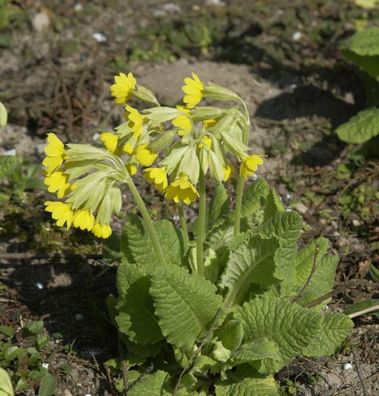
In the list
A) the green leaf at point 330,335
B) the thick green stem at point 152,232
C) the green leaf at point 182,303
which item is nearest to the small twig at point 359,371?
the green leaf at point 330,335

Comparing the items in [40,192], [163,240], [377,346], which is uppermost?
[163,240]

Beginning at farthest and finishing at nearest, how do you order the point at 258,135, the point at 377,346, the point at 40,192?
1. the point at 258,135
2. the point at 40,192
3. the point at 377,346

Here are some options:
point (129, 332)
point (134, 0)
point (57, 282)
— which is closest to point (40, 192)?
point (57, 282)

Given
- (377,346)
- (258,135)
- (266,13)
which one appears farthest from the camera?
(266,13)

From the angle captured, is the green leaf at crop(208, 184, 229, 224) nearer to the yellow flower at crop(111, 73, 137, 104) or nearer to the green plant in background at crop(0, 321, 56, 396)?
the yellow flower at crop(111, 73, 137, 104)

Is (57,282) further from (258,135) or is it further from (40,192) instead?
(258,135)

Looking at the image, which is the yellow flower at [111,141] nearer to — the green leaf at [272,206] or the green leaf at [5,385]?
the green leaf at [272,206]

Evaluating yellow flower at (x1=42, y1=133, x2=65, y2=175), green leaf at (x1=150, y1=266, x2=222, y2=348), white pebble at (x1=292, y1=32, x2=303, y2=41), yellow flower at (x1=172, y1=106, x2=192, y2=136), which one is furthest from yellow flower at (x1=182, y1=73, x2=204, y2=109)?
white pebble at (x1=292, y1=32, x2=303, y2=41)
